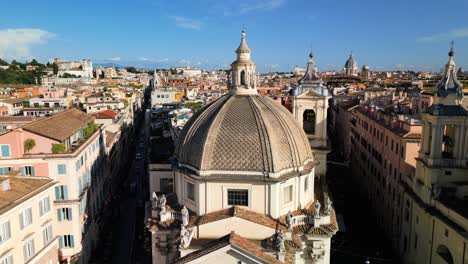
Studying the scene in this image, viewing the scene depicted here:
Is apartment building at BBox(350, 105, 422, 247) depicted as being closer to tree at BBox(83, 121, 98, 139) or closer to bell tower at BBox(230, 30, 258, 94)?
bell tower at BBox(230, 30, 258, 94)

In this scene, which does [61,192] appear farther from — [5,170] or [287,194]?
[287,194]

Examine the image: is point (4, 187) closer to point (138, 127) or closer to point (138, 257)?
point (138, 257)

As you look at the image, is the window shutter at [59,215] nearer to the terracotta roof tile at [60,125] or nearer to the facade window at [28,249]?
the facade window at [28,249]

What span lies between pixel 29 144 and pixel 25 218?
767 centimetres

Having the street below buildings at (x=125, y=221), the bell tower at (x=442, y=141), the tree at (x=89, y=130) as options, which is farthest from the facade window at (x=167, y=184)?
the bell tower at (x=442, y=141)

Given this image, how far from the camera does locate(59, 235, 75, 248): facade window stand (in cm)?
3556

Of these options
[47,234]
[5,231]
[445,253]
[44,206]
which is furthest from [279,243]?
[47,234]

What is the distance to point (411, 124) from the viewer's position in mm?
38594

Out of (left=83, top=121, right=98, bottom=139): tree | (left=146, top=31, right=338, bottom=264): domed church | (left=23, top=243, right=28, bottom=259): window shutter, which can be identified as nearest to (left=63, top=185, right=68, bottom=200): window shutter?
(left=23, top=243, right=28, bottom=259): window shutter

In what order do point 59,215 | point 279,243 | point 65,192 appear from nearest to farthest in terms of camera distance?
point 279,243 < point 59,215 < point 65,192

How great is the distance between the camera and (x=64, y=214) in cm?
3541

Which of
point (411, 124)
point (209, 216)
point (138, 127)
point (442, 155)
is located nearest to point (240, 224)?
point (209, 216)

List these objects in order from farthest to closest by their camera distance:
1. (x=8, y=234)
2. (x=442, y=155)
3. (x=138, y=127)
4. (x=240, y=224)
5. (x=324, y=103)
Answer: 1. (x=138, y=127)
2. (x=324, y=103)
3. (x=442, y=155)
4. (x=8, y=234)
5. (x=240, y=224)

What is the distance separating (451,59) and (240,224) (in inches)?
855
